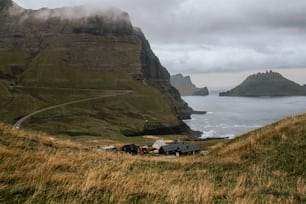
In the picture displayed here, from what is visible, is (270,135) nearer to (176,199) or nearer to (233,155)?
(233,155)

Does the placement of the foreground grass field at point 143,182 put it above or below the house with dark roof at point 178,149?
above

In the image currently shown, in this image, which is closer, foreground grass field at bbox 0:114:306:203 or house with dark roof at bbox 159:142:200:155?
foreground grass field at bbox 0:114:306:203

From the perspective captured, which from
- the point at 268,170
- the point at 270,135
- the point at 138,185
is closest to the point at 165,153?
the point at 270,135

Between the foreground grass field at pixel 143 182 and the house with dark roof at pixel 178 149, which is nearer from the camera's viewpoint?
the foreground grass field at pixel 143 182

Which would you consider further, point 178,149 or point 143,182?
point 178,149

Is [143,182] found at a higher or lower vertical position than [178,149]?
higher

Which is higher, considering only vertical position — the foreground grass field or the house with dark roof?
the foreground grass field

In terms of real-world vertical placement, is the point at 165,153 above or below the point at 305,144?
below

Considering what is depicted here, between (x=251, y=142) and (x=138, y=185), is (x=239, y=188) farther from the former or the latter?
(x=251, y=142)

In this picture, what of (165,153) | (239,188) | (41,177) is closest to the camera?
(41,177)

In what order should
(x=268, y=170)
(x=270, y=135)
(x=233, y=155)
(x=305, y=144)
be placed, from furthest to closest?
(x=270, y=135), (x=233, y=155), (x=305, y=144), (x=268, y=170)

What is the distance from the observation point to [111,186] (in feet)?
36.9

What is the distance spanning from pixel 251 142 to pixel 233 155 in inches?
79.1

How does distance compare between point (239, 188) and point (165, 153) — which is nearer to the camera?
point (239, 188)
